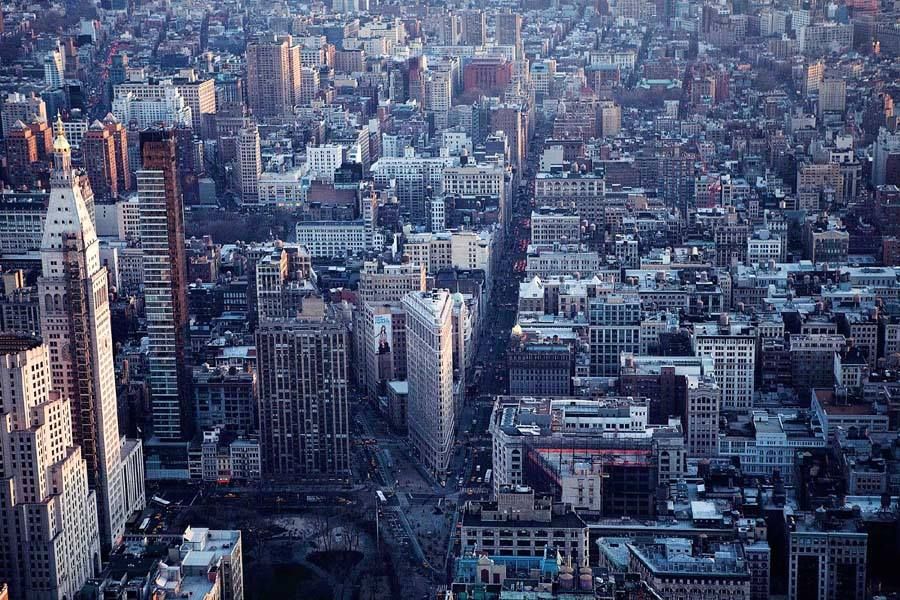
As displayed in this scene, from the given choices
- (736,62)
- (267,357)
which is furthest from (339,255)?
(736,62)

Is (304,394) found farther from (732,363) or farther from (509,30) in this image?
(509,30)

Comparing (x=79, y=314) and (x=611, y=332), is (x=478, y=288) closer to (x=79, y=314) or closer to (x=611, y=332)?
(x=611, y=332)

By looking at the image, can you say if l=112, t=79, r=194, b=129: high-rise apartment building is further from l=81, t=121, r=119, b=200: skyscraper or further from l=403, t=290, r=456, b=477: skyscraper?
l=403, t=290, r=456, b=477: skyscraper

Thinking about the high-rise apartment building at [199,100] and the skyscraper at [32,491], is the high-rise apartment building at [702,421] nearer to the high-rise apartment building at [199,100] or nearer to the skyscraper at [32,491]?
the skyscraper at [32,491]

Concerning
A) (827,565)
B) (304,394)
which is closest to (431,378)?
(304,394)

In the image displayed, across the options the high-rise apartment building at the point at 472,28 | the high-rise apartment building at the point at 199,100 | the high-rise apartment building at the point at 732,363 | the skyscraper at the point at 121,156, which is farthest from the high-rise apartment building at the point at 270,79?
the high-rise apartment building at the point at 732,363
